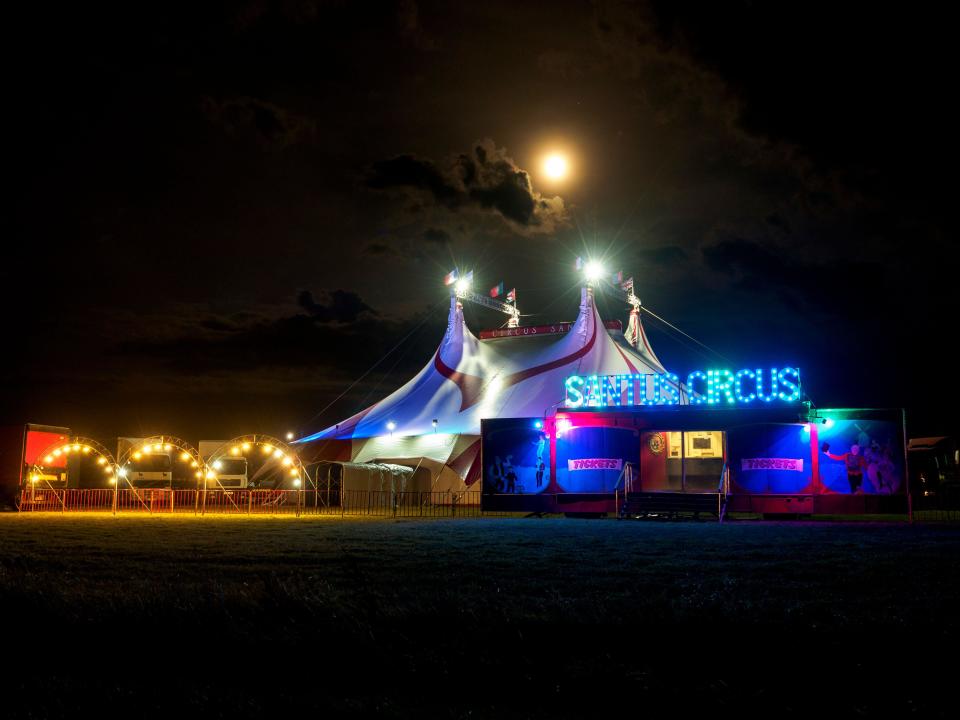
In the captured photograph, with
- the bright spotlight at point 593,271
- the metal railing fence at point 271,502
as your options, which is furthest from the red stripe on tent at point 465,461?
the bright spotlight at point 593,271

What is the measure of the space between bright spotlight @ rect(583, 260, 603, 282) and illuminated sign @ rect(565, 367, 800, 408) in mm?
12382

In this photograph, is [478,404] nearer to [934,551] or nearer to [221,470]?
[221,470]

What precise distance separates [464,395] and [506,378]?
1.99 meters

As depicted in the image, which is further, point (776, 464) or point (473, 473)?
point (473, 473)

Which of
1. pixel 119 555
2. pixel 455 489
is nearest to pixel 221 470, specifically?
pixel 455 489

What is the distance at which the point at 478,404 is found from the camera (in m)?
34.0

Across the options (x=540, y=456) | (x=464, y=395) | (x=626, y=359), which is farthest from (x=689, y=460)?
(x=464, y=395)

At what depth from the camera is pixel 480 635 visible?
Answer: 5.54 meters

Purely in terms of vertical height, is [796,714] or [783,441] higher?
[783,441]

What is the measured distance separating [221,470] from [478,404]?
1300 cm

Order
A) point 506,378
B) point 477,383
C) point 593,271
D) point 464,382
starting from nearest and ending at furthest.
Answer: point 506,378 < point 477,383 < point 464,382 < point 593,271

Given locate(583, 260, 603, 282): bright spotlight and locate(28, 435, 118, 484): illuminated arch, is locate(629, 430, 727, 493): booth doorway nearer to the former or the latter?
locate(583, 260, 603, 282): bright spotlight

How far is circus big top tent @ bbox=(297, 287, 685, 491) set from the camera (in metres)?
31.8

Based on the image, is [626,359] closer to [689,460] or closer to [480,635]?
[689,460]
